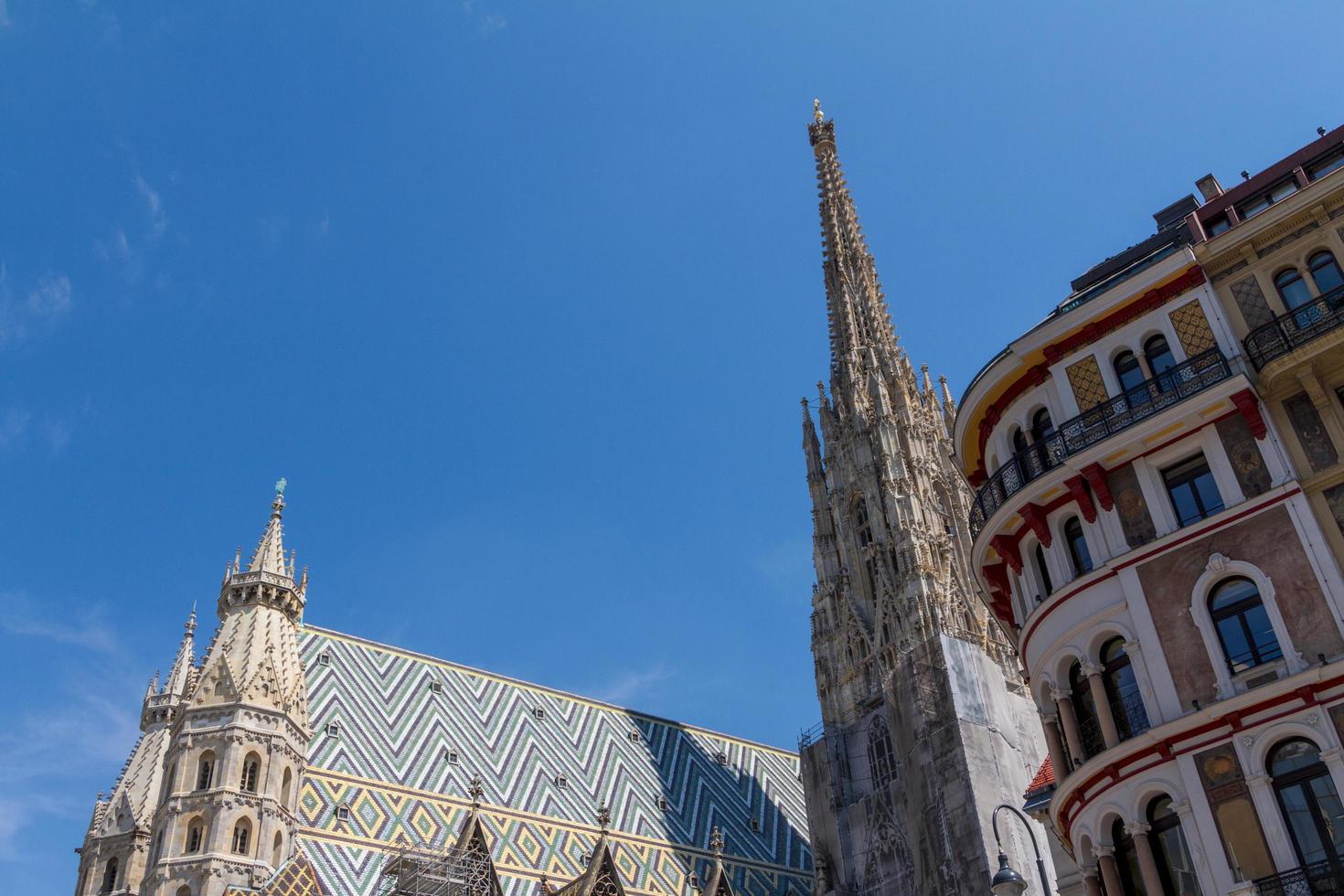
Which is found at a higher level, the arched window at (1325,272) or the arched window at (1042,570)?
the arched window at (1325,272)

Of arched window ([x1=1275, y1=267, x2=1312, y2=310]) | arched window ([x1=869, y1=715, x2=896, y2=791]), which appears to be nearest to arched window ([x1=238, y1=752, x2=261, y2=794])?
arched window ([x1=869, y1=715, x2=896, y2=791])

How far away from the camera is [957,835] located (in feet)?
131

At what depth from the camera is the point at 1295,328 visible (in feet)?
51.8

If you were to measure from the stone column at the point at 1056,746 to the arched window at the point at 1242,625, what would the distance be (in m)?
2.90

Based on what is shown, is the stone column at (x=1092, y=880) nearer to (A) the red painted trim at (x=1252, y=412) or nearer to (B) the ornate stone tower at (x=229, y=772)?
(A) the red painted trim at (x=1252, y=412)

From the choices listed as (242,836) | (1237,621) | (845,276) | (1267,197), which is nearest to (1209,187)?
(1267,197)

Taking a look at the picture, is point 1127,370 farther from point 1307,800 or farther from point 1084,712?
point 1307,800

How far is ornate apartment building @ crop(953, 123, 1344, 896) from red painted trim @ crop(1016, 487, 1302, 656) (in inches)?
1.0

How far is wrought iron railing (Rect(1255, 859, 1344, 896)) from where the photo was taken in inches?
496

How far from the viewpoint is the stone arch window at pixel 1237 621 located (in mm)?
14453

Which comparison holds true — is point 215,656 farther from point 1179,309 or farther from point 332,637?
point 1179,309

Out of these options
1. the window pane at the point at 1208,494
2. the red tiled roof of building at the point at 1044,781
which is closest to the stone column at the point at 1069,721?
the window pane at the point at 1208,494

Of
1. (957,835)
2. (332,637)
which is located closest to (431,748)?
(332,637)

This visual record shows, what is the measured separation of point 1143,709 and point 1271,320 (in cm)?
543
